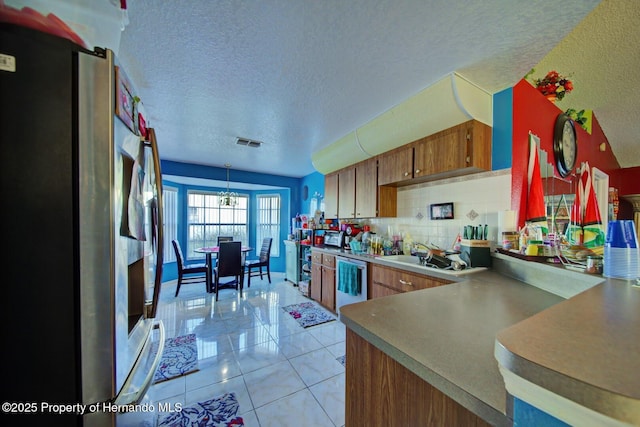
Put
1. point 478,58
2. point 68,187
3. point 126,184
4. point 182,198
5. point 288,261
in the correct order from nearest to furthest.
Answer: point 68,187, point 126,184, point 478,58, point 288,261, point 182,198

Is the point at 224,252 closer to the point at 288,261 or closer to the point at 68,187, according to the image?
the point at 288,261

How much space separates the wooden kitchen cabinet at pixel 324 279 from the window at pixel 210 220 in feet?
10.4

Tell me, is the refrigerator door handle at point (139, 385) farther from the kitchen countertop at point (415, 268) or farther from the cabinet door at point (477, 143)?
the cabinet door at point (477, 143)

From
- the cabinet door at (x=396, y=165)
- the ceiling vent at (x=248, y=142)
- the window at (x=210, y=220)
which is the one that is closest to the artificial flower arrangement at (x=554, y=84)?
the cabinet door at (x=396, y=165)

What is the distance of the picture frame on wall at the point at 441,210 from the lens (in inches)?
93.7

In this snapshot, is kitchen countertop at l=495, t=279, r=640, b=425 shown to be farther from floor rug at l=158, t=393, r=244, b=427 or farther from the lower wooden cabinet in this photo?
floor rug at l=158, t=393, r=244, b=427

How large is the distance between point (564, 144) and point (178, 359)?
436 centimetres

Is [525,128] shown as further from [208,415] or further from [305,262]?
[305,262]

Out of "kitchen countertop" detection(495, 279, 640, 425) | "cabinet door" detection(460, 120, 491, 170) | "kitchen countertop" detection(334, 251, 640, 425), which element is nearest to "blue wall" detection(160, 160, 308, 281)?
"cabinet door" detection(460, 120, 491, 170)

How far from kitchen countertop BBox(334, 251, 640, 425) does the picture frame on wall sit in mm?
1202

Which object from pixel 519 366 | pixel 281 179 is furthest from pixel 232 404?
pixel 281 179

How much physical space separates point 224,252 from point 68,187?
3.52 metres

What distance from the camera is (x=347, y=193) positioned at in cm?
352

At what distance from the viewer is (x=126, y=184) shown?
2.76ft
